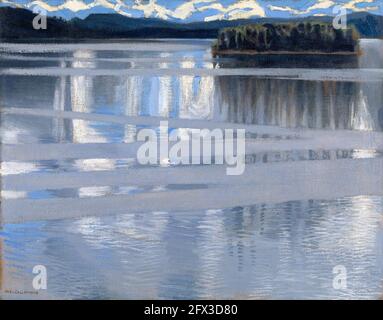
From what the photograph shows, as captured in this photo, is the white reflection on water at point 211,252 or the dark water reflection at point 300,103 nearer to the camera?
the white reflection on water at point 211,252

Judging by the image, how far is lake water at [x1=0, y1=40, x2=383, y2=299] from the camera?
15.8 ft

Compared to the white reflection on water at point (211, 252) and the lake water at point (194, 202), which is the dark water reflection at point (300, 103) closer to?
the lake water at point (194, 202)

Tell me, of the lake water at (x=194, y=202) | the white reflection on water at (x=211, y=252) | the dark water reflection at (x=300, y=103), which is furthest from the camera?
the dark water reflection at (x=300, y=103)

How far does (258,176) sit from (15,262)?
2777 mm

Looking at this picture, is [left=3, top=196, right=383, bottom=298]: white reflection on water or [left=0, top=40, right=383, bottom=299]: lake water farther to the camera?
[left=0, top=40, right=383, bottom=299]: lake water

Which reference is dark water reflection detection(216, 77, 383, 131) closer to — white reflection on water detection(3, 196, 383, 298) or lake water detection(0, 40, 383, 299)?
lake water detection(0, 40, 383, 299)

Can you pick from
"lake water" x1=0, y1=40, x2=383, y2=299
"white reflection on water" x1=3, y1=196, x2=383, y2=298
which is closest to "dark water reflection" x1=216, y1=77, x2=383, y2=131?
"lake water" x1=0, y1=40, x2=383, y2=299

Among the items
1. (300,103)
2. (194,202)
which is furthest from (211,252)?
(300,103)

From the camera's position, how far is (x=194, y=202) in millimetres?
6414

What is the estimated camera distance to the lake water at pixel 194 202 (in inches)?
189

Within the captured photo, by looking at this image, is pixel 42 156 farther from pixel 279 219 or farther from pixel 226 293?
pixel 226 293

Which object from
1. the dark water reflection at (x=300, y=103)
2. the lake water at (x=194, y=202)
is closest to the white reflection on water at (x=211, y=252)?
the lake water at (x=194, y=202)

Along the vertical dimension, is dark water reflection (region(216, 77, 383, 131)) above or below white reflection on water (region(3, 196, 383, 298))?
above

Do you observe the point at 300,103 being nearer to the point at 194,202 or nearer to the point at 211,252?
the point at 194,202
